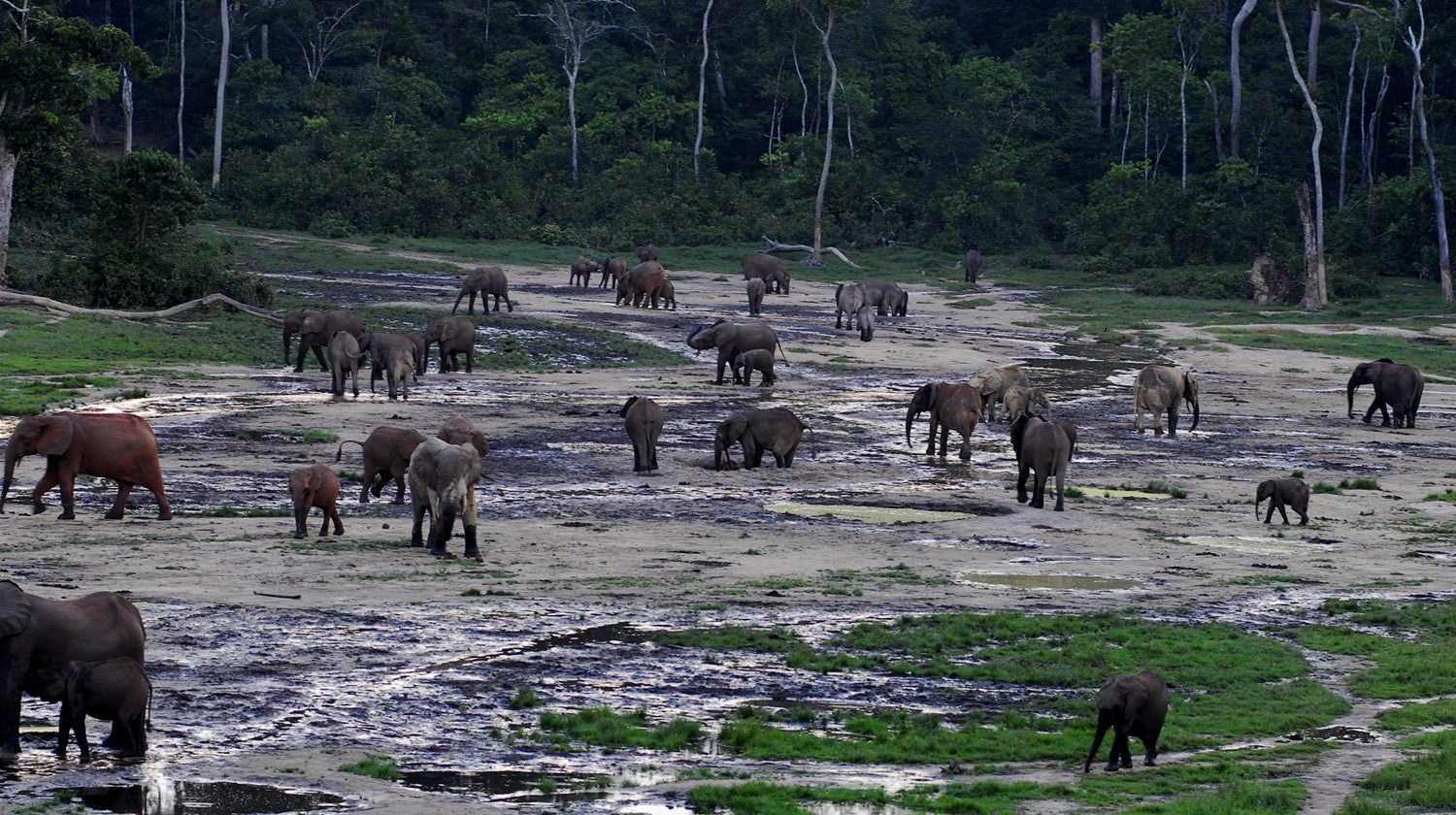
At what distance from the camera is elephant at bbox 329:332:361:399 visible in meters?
29.5

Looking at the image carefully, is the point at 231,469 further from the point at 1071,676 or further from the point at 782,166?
the point at 782,166

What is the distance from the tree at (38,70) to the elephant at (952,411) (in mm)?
20418

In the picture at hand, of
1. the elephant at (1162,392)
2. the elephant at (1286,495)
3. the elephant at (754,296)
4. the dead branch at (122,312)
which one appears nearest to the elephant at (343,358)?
the dead branch at (122,312)

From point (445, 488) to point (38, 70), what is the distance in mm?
24161

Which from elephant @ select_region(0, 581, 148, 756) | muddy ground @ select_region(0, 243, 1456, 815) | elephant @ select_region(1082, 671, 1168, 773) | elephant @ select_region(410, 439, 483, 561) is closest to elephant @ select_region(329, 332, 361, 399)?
muddy ground @ select_region(0, 243, 1456, 815)

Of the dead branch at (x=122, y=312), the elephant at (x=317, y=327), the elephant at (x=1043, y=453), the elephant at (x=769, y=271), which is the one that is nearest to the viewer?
the elephant at (x=1043, y=453)

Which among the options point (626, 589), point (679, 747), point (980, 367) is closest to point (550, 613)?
point (626, 589)

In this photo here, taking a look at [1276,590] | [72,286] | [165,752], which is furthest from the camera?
[72,286]

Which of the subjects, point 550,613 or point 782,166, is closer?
Result: point 550,613

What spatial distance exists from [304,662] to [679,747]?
10.1 ft

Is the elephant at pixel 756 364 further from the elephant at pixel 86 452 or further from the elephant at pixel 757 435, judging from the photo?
the elephant at pixel 86 452

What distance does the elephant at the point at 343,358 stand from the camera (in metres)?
29.5

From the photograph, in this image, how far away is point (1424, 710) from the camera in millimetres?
13133

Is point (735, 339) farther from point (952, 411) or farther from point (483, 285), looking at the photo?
point (952, 411)
